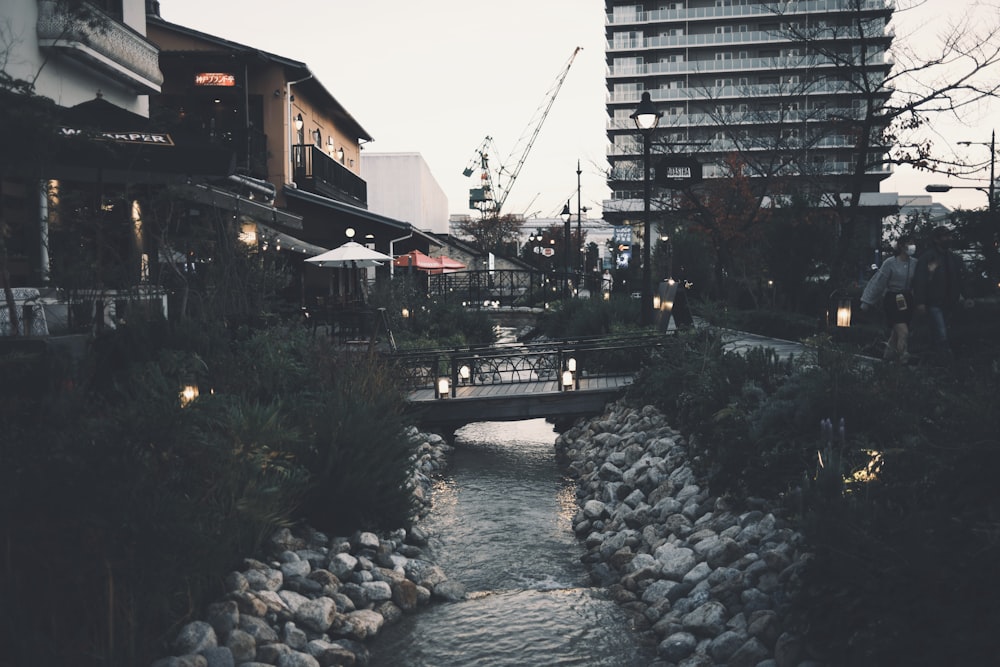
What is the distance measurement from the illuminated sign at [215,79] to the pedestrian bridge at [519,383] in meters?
16.3

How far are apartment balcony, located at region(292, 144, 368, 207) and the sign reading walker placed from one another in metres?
12.9

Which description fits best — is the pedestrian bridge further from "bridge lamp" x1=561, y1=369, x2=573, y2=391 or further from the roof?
the roof

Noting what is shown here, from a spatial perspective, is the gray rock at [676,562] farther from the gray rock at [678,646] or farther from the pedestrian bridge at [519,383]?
the pedestrian bridge at [519,383]

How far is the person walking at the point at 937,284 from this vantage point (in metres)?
10.8

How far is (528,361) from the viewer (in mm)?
14977

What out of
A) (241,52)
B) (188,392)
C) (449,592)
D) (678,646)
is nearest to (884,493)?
(678,646)

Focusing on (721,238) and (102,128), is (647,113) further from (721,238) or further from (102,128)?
(721,238)

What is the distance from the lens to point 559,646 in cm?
658

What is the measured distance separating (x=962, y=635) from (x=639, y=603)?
3325mm

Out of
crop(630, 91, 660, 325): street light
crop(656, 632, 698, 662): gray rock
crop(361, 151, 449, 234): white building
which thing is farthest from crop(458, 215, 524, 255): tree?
crop(656, 632, 698, 662): gray rock

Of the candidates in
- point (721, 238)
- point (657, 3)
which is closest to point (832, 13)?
point (657, 3)

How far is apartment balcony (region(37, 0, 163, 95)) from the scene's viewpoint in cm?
1470

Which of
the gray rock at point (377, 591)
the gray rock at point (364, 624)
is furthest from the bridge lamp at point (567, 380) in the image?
the gray rock at point (364, 624)

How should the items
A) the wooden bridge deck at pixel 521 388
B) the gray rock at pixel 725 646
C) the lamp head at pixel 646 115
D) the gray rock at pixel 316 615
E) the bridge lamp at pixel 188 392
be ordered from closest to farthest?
the gray rock at pixel 725 646 < the gray rock at pixel 316 615 < the bridge lamp at pixel 188 392 < the wooden bridge deck at pixel 521 388 < the lamp head at pixel 646 115
